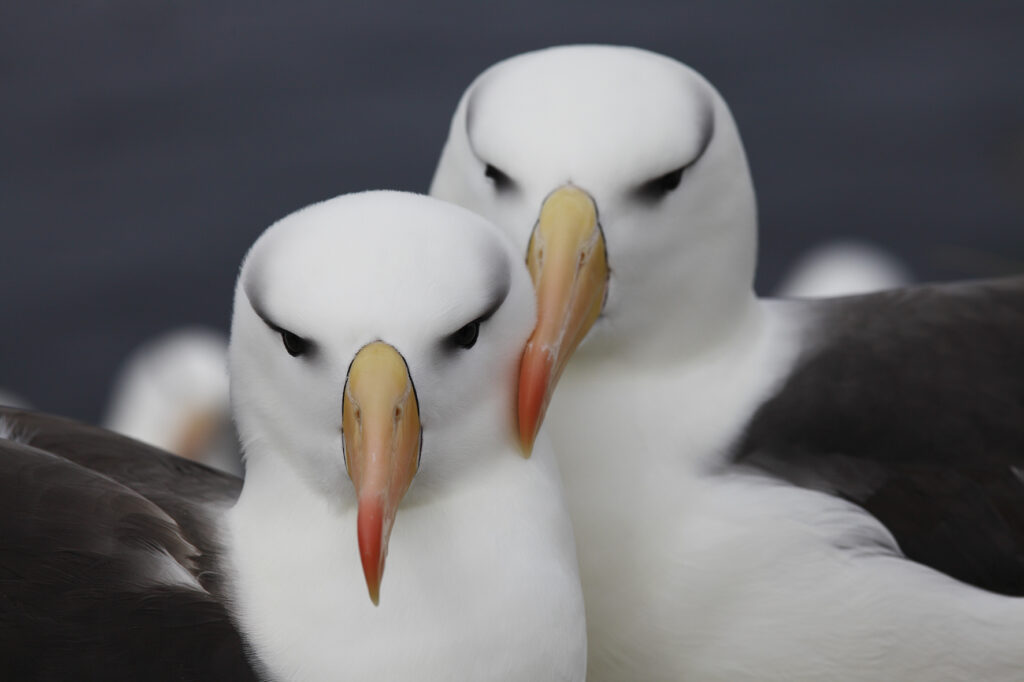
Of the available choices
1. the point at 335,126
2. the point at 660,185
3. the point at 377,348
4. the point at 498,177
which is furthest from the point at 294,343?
the point at 335,126

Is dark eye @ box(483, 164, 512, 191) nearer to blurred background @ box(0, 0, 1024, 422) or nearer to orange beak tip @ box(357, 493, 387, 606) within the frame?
orange beak tip @ box(357, 493, 387, 606)

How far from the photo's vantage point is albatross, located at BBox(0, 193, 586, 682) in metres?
2.51

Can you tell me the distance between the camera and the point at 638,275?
3.31 metres

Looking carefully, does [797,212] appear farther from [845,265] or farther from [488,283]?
[488,283]

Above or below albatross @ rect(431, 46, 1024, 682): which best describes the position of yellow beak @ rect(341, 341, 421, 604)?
above

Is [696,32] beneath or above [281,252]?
beneath

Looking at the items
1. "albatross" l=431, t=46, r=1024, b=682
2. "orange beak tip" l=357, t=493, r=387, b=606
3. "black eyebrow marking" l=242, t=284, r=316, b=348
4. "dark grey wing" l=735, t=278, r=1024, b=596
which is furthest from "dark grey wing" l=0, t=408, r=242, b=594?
"dark grey wing" l=735, t=278, r=1024, b=596

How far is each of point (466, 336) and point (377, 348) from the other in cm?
20

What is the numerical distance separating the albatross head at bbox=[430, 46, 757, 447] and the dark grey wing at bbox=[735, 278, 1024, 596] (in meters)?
0.27

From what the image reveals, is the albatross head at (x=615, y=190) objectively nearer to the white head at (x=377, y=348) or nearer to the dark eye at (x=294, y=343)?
the white head at (x=377, y=348)

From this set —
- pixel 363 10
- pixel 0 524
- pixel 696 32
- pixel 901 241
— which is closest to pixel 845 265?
pixel 901 241

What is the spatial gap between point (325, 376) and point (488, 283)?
0.31 m

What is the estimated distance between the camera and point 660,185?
3262 mm

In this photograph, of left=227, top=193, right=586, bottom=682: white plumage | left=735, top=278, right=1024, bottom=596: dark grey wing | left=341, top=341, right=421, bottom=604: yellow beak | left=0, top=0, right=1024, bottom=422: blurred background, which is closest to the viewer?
left=341, top=341, right=421, bottom=604: yellow beak
